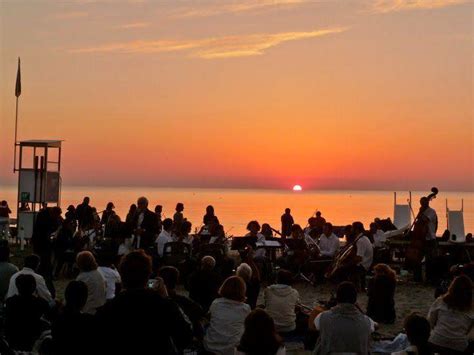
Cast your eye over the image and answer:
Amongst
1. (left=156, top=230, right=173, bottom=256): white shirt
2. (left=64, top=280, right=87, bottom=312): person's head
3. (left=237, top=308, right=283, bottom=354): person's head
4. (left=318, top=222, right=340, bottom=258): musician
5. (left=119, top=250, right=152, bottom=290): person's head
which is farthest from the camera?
(left=318, top=222, right=340, bottom=258): musician

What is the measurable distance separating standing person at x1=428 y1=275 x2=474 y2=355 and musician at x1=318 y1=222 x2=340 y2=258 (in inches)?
295

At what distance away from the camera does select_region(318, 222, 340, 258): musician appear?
570 inches

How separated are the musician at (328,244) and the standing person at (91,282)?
7134 mm

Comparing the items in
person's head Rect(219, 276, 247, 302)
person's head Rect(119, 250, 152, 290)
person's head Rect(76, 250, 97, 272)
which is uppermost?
person's head Rect(119, 250, 152, 290)

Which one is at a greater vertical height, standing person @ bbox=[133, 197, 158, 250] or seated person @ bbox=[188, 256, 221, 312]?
standing person @ bbox=[133, 197, 158, 250]

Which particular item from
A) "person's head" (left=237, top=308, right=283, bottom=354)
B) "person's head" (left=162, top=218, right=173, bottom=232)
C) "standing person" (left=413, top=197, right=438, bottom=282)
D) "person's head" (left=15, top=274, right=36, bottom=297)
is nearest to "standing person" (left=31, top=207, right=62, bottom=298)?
"person's head" (left=162, top=218, right=173, bottom=232)

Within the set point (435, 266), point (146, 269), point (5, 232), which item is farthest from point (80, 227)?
point (146, 269)

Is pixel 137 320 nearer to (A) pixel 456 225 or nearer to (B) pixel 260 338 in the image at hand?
(B) pixel 260 338

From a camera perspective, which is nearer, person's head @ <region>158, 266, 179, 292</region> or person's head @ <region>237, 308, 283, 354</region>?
person's head @ <region>237, 308, 283, 354</region>

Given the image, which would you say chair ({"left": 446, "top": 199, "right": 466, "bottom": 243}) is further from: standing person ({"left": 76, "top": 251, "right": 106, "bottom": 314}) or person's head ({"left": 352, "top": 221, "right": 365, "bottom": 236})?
standing person ({"left": 76, "top": 251, "right": 106, "bottom": 314})

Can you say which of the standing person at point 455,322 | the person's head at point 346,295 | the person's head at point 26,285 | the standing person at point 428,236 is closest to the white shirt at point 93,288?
the person's head at point 26,285

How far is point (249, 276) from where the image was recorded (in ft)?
29.0

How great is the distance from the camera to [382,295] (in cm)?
1045

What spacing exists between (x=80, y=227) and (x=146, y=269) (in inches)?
532
